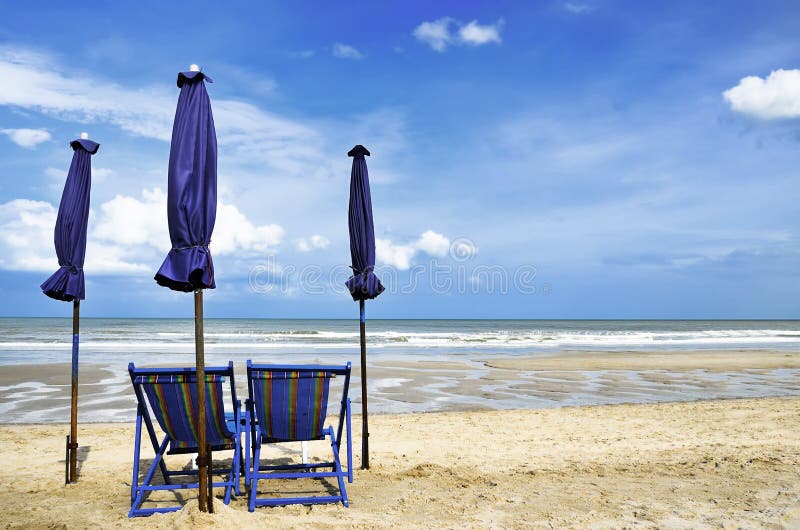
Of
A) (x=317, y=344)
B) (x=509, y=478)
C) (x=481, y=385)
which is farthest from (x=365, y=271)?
(x=317, y=344)

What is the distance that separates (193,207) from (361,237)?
204 cm

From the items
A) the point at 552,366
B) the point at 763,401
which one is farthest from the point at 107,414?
the point at 552,366

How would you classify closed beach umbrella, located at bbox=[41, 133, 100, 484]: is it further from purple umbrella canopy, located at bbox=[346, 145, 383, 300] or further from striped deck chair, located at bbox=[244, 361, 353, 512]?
purple umbrella canopy, located at bbox=[346, 145, 383, 300]

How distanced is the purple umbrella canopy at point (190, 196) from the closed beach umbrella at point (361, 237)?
5.99ft

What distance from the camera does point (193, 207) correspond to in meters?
4.07

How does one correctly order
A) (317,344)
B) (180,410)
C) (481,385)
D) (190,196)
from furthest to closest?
(317,344), (481,385), (180,410), (190,196)

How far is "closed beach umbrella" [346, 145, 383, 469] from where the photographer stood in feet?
19.1

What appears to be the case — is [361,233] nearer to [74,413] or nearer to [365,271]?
[365,271]

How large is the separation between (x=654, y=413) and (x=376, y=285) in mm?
5946

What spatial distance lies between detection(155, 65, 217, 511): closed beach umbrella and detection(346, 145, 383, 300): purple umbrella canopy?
1.83m

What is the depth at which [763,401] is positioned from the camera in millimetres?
10719

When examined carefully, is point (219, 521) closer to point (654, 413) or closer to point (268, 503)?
point (268, 503)

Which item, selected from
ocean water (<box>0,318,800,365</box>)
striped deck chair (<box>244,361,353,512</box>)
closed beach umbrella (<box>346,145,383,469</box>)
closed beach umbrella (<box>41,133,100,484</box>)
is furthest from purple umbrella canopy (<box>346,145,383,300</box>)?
ocean water (<box>0,318,800,365</box>)

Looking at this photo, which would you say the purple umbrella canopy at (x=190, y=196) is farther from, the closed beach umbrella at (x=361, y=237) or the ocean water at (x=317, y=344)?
the ocean water at (x=317, y=344)
